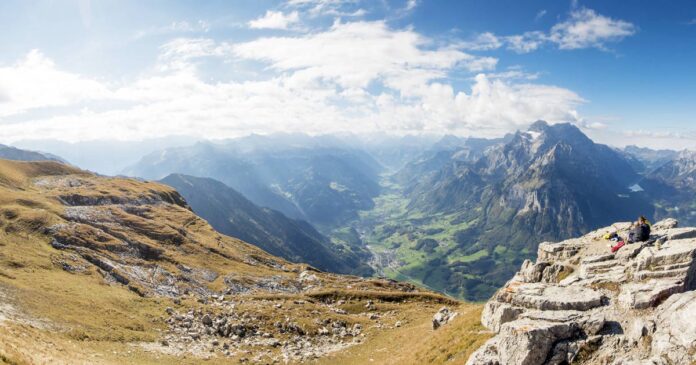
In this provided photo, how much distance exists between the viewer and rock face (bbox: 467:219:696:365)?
1900cm

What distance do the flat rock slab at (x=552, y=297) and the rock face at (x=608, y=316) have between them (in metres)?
0.06

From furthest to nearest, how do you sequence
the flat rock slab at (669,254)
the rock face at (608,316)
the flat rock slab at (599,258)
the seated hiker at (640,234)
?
the seated hiker at (640,234) < the flat rock slab at (599,258) < the flat rock slab at (669,254) < the rock face at (608,316)

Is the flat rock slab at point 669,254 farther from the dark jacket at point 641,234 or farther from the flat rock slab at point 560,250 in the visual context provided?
the flat rock slab at point 560,250

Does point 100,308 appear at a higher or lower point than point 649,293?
lower

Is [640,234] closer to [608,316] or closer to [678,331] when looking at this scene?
[608,316]

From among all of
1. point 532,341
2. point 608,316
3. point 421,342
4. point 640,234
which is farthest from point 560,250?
point 532,341

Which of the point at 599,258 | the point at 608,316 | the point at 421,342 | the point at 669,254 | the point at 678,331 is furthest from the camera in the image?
the point at 421,342

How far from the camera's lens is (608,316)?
22.4 metres

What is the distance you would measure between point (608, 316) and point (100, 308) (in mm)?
52672

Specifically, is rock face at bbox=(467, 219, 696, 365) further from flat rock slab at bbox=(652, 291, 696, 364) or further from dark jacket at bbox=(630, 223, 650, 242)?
dark jacket at bbox=(630, 223, 650, 242)

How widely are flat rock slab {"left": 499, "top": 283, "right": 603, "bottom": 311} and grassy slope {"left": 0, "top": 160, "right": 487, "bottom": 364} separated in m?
3.79

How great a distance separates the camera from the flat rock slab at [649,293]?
22.2m

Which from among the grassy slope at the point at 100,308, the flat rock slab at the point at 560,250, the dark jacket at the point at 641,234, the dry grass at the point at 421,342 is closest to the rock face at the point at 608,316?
the dry grass at the point at 421,342

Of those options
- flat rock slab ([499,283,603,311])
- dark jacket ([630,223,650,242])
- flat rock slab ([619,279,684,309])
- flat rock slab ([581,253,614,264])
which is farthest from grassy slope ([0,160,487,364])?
dark jacket ([630,223,650,242])
